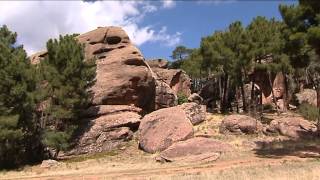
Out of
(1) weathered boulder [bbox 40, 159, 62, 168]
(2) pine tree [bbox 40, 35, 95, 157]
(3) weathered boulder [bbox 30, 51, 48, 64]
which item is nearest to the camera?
(1) weathered boulder [bbox 40, 159, 62, 168]

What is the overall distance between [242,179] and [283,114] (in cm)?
3834

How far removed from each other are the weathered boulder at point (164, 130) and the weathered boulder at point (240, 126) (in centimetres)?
473

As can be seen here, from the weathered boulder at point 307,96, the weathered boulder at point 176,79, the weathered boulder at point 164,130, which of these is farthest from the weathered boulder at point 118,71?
the weathered boulder at point 307,96

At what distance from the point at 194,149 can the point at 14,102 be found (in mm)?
16231

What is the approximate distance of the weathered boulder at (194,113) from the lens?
49562 mm

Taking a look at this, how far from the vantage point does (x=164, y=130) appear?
41688 millimetres

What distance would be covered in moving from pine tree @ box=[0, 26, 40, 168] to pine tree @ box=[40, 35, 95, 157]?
2042 mm

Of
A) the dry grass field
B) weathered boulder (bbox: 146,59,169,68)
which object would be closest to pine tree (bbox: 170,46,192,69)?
weathered boulder (bbox: 146,59,169,68)

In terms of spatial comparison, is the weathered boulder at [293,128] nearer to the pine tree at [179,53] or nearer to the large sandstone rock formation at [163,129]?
A: the large sandstone rock formation at [163,129]

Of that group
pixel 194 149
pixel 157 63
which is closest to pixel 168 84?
pixel 157 63

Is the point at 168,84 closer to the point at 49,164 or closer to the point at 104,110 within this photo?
the point at 104,110

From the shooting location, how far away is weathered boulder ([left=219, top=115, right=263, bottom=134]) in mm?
44531

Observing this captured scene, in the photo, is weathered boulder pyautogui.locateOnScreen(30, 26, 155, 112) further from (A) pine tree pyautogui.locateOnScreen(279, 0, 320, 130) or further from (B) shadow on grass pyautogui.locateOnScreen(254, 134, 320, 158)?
(A) pine tree pyautogui.locateOnScreen(279, 0, 320, 130)

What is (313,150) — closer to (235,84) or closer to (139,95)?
(139,95)
